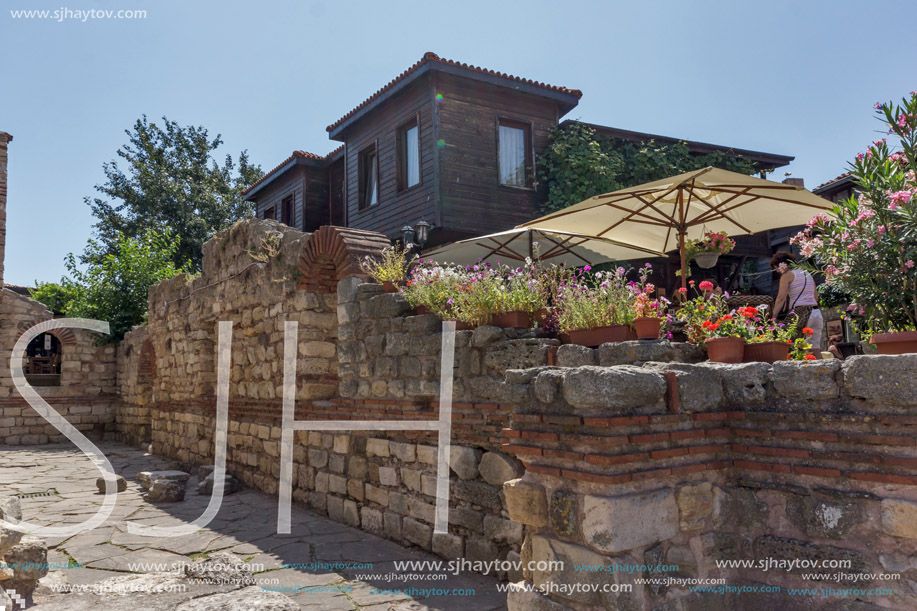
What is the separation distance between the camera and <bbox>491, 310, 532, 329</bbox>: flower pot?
15.2 ft

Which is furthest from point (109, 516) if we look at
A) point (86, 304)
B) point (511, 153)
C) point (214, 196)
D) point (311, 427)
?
point (214, 196)

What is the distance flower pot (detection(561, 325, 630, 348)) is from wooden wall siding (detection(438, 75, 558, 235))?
8.38 m

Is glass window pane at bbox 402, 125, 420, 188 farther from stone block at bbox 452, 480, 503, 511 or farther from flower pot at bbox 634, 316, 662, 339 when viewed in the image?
flower pot at bbox 634, 316, 662, 339

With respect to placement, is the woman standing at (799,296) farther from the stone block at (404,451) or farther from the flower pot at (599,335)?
the stone block at (404,451)

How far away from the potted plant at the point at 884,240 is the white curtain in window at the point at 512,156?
1020 cm

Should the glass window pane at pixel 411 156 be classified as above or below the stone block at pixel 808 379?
above

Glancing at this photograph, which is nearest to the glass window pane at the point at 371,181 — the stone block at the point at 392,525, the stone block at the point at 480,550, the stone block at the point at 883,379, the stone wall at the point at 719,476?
the stone block at the point at 392,525

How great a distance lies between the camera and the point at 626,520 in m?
2.61

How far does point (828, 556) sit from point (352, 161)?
46.8 feet

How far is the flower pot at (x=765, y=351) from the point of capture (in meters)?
3.61

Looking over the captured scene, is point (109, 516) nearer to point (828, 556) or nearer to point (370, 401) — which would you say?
point (370, 401)

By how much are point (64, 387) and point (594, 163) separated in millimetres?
13521

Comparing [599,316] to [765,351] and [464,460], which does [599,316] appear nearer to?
[765,351]

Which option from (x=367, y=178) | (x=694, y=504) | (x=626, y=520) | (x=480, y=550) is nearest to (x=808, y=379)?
(x=694, y=504)
